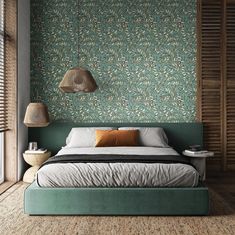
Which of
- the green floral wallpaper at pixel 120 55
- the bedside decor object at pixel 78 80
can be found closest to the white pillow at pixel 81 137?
the green floral wallpaper at pixel 120 55

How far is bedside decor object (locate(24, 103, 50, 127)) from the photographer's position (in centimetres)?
525

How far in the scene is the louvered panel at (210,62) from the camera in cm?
580

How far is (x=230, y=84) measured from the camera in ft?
19.1

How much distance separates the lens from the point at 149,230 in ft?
10.8

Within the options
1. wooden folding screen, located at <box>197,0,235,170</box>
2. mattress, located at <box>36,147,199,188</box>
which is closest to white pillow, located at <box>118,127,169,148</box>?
wooden folding screen, located at <box>197,0,235,170</box>

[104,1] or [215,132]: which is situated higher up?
[104,1]

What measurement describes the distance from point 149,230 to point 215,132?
2.92 m

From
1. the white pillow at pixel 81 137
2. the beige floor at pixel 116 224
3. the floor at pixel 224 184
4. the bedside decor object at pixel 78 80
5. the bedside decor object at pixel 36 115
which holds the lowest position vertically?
the beige floor at pixel 116 224

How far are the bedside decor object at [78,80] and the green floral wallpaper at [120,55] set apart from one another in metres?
0.35

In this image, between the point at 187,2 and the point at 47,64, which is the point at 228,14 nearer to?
the point at 187,2

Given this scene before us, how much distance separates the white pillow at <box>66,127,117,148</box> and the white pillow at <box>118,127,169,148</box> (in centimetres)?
42

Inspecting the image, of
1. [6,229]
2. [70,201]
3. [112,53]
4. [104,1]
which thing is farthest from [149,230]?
[104,1]

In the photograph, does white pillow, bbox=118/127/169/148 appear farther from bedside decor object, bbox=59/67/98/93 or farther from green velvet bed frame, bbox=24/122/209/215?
green velvet bed frame, bbox=24/122/209/215

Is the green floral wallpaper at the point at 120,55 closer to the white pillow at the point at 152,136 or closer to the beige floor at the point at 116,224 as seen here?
the white pillow at the point at 152,136
